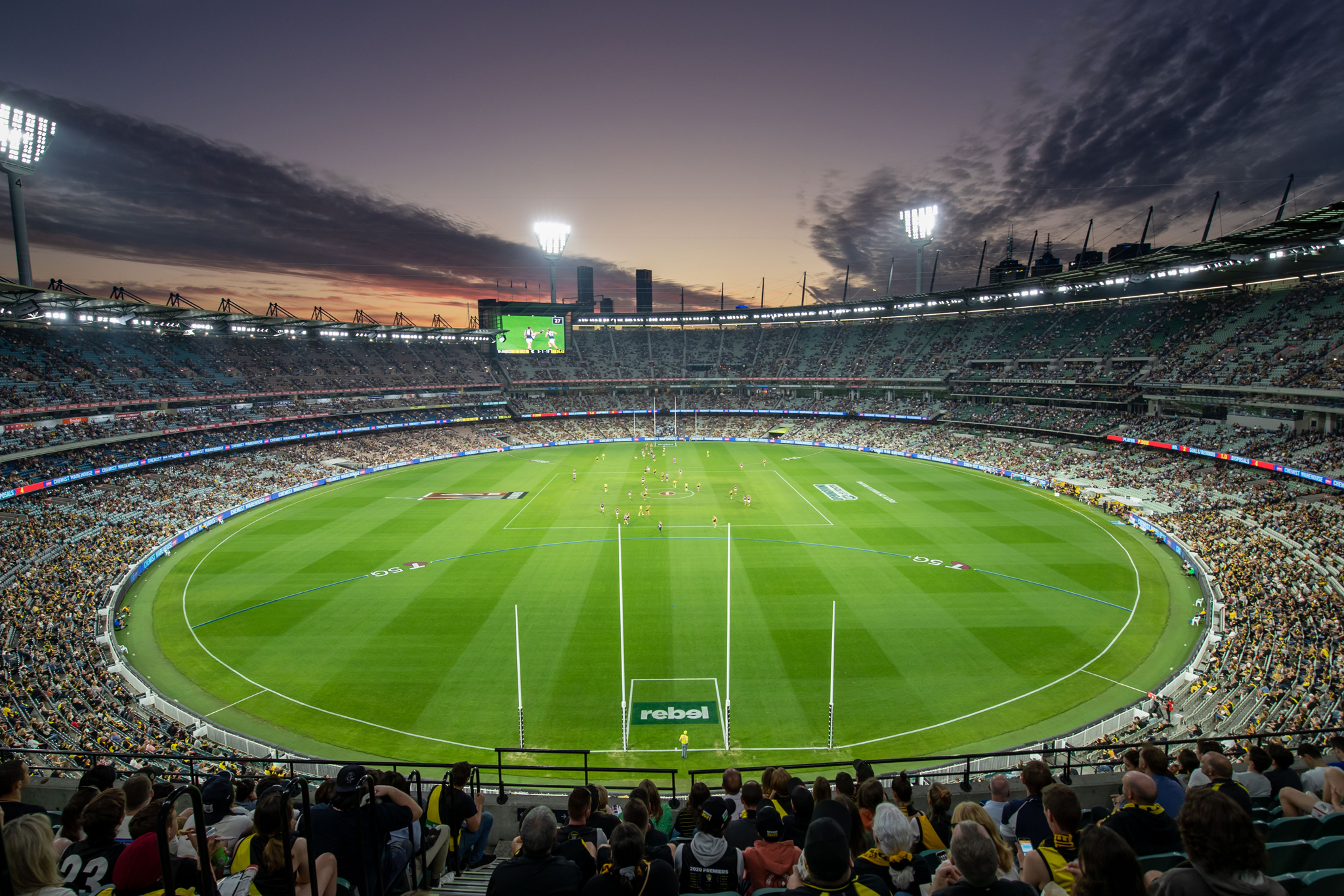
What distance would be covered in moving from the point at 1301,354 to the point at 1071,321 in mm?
30094

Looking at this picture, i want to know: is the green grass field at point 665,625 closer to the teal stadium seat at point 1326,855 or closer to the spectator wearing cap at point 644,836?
the spectator wearing cap at point 644,836

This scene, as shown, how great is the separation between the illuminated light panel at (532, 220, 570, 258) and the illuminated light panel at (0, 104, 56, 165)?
46561mm

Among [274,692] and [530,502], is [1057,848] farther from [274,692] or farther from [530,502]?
[530,502]

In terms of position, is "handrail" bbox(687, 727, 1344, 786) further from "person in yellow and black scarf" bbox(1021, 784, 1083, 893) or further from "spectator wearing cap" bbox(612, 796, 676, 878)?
"person in yellow and black scarf" bbox(1021, 784, 1083, 893)

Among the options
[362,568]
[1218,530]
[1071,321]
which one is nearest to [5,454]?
[362,568]

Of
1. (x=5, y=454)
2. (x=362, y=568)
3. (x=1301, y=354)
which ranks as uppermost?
(x=1301, y=354)

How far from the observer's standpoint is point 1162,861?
5.53 metres

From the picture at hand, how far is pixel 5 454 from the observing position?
150 ft

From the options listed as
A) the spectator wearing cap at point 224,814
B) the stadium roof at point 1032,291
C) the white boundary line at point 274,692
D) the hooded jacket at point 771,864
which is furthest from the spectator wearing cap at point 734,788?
the stadium roof at point 1032,291

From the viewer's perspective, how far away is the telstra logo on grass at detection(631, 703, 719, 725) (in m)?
21.8

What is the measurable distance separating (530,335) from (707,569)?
246ft

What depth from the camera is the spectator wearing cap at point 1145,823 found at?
5.54 metres

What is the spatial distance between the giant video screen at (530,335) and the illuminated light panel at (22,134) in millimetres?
57845

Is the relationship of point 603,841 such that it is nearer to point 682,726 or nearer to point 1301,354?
point 682,726
